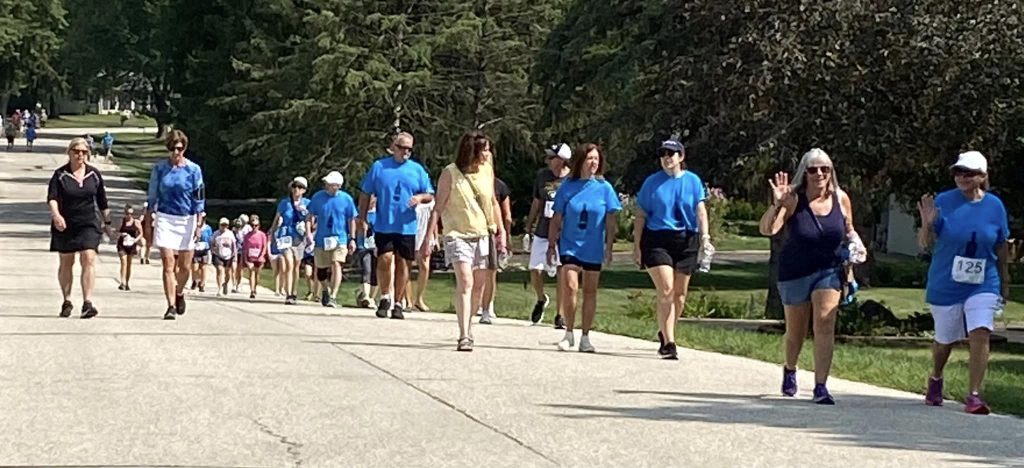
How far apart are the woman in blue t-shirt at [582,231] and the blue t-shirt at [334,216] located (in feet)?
22.6

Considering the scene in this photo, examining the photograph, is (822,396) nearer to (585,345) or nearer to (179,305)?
(585,345)

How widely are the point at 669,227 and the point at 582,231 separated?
101 centimetres

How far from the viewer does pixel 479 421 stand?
1011cm

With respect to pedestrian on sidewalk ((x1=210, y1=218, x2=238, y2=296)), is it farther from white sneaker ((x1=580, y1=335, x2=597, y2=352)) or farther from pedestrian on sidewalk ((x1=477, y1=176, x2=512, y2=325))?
white sneaker ((x1=580, y1=335, x2=597, y2=352))

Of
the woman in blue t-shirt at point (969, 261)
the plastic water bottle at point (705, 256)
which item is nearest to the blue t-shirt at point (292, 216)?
the plastic water bottle at point (705, 256)

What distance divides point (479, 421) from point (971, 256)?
355 cm

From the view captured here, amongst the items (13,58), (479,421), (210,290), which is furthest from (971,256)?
(13,58)

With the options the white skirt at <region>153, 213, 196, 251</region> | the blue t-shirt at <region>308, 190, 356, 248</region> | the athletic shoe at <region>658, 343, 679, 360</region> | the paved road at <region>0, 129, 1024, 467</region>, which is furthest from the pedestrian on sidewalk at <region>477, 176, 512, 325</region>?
the blue t-shirt at <region>308, 190, 356, 248</region>

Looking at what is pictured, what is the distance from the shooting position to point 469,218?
567 inches

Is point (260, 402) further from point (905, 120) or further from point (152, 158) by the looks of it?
point (152, 158)

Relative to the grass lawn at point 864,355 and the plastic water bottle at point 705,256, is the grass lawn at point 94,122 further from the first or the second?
the plastic water bottle at point 705,256

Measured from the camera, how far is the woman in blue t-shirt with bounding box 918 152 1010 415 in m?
11.3

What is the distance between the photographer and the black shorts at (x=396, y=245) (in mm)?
18078

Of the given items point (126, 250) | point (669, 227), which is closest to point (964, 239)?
point (669, 227)
